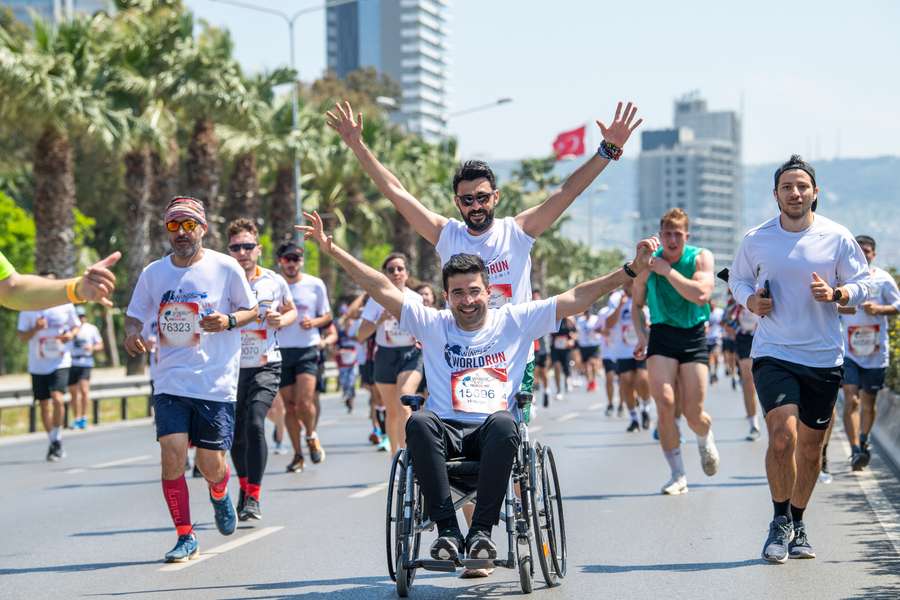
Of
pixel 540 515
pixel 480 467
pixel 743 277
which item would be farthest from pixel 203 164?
pixel 480 467

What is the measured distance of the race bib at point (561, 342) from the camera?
3206 cm

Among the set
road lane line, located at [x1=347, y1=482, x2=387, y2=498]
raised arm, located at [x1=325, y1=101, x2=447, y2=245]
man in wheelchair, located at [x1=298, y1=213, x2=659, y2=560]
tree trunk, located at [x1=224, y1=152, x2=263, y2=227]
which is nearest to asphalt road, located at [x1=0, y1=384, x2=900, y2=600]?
road lane line, located at [x1=347, y1=482, x2=387, y2=498]

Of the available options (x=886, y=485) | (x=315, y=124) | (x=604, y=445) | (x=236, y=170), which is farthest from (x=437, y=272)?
(x=886, y=485)

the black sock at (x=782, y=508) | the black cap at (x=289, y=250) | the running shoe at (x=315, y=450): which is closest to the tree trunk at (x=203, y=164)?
the running shoe at (x=315, y=450)

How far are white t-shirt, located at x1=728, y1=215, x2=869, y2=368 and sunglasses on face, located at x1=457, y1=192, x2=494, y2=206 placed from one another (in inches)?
58.3

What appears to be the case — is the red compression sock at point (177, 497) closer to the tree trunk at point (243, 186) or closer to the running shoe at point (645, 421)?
the running shoe at point (645, 421)

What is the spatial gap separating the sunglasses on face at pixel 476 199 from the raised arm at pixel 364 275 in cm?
77

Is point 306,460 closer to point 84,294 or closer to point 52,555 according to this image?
point 52,555

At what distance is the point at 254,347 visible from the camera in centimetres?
1129

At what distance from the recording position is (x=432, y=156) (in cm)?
6838

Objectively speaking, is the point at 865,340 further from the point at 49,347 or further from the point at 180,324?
the point at 49,347

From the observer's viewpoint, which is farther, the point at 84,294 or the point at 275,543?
the point at 275,543

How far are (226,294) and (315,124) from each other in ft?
139

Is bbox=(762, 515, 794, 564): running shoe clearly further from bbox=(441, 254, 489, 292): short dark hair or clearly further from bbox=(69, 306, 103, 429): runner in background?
bbox=(69, 306, 103, 429): runner in background
